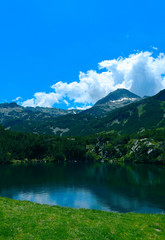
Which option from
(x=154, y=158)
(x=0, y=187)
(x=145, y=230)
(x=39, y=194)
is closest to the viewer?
(x=145, y=230)

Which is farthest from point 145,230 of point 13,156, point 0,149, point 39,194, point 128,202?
point 13,156

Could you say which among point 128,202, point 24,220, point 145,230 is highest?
point 24,220

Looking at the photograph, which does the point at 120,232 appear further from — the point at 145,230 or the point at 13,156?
the point at 13,156

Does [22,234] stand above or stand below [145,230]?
above

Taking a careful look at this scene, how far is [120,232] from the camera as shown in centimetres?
2317

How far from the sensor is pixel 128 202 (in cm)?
6200

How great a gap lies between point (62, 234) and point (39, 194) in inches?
2119

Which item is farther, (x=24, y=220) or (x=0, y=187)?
(x=0, y=187)

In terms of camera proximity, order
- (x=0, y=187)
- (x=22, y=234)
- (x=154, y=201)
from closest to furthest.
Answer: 1. (x=22, y=234)
2. (x=154, y=201)
3. (x=0, y=187)

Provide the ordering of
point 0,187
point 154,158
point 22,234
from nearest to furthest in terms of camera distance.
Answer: point 22,234
point 0,187
point 154,158

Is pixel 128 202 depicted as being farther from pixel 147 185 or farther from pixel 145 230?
pixel 145 230

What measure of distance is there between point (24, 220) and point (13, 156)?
18419 centimetres

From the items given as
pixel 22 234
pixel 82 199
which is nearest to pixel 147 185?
pixel 82 199

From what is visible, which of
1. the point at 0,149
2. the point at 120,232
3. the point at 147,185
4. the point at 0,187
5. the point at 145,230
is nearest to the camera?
the point at 120,232
